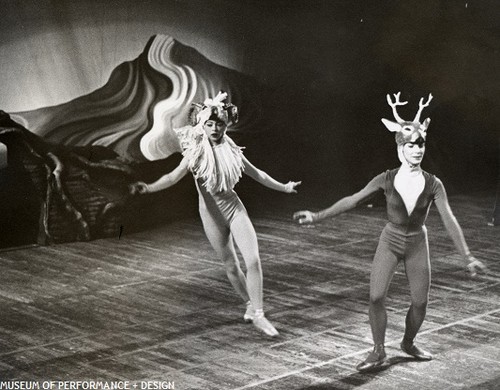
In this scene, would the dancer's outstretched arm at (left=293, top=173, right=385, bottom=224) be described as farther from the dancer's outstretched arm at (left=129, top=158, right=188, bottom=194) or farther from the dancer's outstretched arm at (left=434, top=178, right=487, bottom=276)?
the dancer's outstretched arm at (left=129, top=158, right=188, bottom=194)

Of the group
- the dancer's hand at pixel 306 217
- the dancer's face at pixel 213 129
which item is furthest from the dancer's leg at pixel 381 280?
the dancer's face at pixel 213 129

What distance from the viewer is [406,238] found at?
15.6 feet

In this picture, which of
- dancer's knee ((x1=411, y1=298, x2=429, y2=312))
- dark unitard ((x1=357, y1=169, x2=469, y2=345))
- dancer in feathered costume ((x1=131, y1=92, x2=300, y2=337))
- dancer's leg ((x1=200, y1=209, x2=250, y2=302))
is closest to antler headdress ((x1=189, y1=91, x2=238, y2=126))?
dancer in feathered costume ((x1=131, y1=92, x2=300, y2=337))

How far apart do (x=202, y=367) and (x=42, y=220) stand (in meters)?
3.79

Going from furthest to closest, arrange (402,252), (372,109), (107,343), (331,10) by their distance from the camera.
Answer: (372,109) → (331,10) → (107,343) → (402,252)

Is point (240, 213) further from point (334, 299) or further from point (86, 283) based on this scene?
point (86, 283)

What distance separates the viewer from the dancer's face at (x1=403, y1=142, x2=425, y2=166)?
15.2ft

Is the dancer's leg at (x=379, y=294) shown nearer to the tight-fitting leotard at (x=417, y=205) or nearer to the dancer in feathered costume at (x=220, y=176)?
the tight-fitting leotard at (x=417, y=205)

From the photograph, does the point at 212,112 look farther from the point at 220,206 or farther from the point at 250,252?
the point at 250,252

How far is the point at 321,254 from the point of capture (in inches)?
316

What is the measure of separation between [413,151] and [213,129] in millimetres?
1347

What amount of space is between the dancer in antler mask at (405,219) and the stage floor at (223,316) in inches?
16.0

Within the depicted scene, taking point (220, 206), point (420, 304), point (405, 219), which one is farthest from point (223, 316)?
point (405, 219)

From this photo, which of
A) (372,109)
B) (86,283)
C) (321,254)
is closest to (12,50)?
(86,283)
